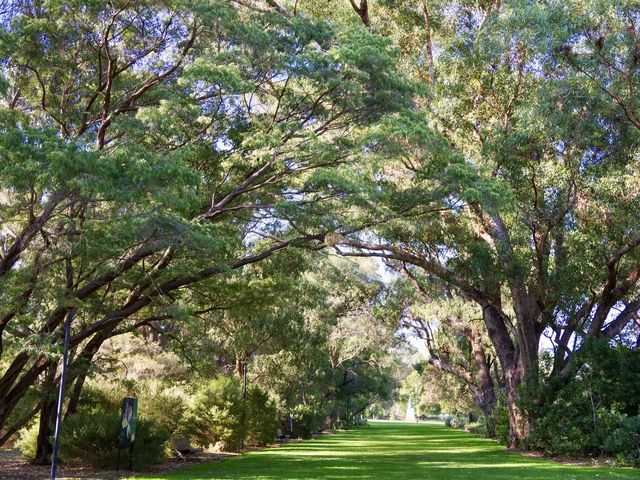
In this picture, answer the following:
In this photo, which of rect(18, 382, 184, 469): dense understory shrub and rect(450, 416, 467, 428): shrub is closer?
rect(18, 382, 184, 469): dense understory shrub

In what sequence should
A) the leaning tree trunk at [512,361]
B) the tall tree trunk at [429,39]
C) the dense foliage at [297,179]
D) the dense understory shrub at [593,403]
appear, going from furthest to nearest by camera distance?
the leaning tree trunk at [512,361], the tall tree trunk at [429,39], the dense understory shrub at [593,403], the dense foliage at [297,179]

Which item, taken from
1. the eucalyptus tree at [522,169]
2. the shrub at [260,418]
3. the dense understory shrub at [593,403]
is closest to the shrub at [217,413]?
the shrub at [260,418]

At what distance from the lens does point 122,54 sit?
1291 cm

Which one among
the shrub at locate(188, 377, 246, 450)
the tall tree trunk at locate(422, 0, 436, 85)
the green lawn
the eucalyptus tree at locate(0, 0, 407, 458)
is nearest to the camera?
the eucalyptus tree at locate(0, 0, 407, 458)

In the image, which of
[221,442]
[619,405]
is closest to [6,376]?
[221,442]

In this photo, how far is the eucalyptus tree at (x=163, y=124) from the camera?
10602 millimetres

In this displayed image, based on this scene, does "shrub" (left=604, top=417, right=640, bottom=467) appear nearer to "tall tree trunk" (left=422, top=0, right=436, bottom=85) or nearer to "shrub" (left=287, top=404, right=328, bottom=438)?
"tall tree trunk" (left=422, top=0, right=436, bottom=85)

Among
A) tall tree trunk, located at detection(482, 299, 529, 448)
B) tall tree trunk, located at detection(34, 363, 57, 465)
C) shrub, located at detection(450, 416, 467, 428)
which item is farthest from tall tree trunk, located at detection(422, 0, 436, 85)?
shrub, located at detection(450, 416, 467, 428)

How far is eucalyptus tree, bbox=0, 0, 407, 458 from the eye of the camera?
10602 mm

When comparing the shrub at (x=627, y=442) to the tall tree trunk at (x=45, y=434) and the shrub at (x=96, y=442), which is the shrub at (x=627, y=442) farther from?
the tall tree trunk at (x=45, y=434)

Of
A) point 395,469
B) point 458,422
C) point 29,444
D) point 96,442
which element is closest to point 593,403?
point 395,469

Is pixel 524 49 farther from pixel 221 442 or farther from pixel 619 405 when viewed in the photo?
pixel 221 442

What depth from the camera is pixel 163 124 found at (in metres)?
10.9

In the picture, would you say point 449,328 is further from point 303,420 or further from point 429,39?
point 429,39
